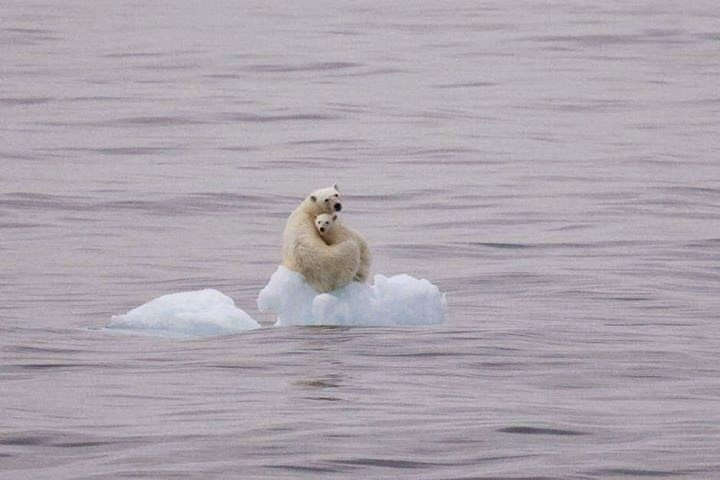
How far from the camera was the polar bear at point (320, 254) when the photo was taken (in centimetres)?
1486

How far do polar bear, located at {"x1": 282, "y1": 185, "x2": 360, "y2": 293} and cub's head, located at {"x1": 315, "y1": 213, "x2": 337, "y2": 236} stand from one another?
0.05 meters

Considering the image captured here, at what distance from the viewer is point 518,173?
29.5 meters

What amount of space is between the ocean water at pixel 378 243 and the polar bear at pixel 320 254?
410mm

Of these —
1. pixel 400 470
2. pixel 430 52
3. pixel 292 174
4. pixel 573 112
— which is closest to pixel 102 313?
pixel 400 470

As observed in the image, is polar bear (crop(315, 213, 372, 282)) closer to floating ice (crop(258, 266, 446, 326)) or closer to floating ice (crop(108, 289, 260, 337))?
floating ice (crop(258, 266, 446, 326))

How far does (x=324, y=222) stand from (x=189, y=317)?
116cm

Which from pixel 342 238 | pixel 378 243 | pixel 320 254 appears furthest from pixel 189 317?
pixel 378 243

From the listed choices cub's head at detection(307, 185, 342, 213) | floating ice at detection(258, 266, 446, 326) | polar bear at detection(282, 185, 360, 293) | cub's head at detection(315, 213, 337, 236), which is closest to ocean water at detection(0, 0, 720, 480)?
floating ice at detection(258, 266, 446, 326)

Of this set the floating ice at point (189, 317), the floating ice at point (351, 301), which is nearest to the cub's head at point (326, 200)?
the floating ice at point (351, 301)

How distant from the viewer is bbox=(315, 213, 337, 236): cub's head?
49.2 ft

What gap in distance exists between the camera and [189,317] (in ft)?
49.9

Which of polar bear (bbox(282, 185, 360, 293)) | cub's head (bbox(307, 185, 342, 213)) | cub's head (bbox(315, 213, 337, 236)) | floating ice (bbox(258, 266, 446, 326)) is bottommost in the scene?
floating ice (bbox(258, 266, 446, 326))

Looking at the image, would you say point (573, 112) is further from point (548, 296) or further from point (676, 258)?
point (548, 296)

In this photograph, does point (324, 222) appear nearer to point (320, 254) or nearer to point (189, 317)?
point (320, 254)
